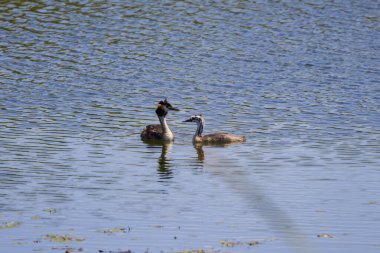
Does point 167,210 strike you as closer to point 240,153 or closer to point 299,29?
point 240,153

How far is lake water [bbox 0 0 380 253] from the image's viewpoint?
14555mm

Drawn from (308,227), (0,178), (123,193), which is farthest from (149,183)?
(308,227)

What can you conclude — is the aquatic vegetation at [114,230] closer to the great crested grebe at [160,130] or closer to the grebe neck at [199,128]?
the great crested grebe at [160,130]

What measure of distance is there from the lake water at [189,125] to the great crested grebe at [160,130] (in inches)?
10.3

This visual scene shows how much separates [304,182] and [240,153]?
3.59m

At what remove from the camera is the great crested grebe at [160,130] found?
936 inches

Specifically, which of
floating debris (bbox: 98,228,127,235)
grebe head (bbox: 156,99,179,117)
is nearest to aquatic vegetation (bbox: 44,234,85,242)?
floating debris (bbox: 98,228,127,235)

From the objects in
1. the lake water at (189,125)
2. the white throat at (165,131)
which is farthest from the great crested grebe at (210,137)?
the white throat at (165,131)

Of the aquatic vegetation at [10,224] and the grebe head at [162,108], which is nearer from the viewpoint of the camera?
the aquatic vegetation at [10,224]

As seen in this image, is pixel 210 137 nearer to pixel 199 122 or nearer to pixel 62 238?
pixel 199 122

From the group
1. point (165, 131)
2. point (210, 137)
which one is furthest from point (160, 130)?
point (210, 137)

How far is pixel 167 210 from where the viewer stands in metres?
16.0

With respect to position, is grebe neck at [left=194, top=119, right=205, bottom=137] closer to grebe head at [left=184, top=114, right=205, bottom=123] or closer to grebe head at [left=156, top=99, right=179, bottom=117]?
grebe head at [left=184, top=114, right=205, bottom=123]

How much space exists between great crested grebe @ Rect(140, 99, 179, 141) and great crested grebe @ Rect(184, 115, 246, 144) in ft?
1.95
